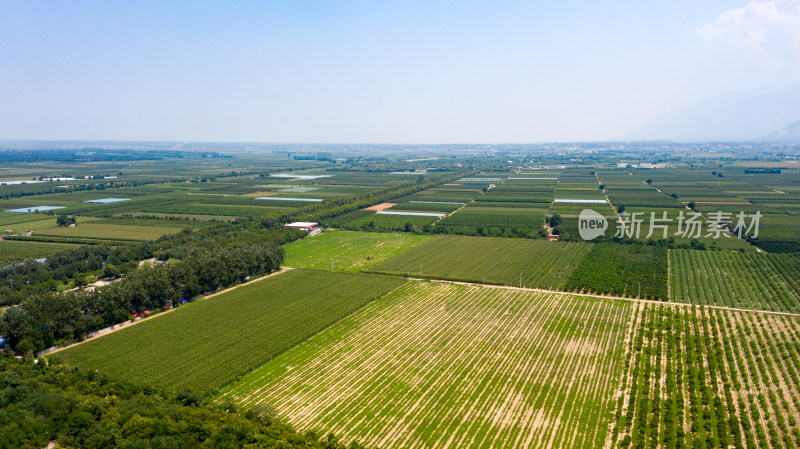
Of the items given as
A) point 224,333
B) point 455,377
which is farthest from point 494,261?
point 224,333

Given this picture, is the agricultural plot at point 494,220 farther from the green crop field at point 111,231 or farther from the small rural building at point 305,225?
the green crop field at point 111,231

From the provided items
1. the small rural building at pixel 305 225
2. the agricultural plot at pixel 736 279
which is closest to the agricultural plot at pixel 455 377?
the agricultural plot at pixel 736 279

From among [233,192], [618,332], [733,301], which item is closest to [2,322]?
[618,332]

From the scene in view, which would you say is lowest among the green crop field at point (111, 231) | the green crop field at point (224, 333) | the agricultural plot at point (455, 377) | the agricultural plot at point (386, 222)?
the agricultural plot at point (455, 377)

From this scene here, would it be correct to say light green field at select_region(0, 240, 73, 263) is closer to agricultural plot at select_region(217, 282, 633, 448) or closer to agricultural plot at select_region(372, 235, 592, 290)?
agricultural plot at select_region(372, 235, 592, 290)

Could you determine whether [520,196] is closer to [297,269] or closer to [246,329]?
[297,269]

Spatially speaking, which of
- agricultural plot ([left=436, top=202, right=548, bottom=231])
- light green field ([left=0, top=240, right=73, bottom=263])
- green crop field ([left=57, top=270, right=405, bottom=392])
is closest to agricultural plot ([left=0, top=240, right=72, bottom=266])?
light green field ([left=0, top=240, right=73, bottom=263])

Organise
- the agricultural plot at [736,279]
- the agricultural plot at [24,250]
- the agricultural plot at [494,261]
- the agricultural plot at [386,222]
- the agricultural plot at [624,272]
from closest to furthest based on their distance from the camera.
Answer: the agricultural plot at [736,279]
the agricultural plot at [624,272]
the agricultural plot at [494,261]
the agricultural plot at [24,250]
the agricultural plot at [386,222]

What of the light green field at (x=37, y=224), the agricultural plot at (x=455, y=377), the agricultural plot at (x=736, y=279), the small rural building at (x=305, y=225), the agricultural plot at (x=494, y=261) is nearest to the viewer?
the agricultural plot at (x=455, y=377)
